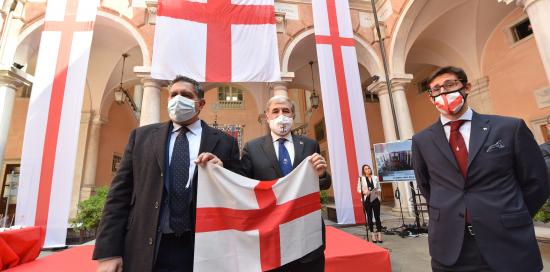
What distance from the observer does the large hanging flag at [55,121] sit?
17.0ft

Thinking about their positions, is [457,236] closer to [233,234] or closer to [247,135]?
[233,234]

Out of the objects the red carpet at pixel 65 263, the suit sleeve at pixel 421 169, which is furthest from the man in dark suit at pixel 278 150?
the red carpet at pixel 65 263

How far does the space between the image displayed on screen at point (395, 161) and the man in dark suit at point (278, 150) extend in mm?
5052

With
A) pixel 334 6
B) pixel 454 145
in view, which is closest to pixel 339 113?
pixel 334 6

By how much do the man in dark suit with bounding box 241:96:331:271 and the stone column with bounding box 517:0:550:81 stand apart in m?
6.24

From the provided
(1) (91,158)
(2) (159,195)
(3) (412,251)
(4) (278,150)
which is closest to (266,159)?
(4) (278,150)

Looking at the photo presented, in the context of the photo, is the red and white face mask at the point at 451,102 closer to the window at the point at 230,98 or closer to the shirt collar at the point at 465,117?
the shirt collar at the point at 465,117

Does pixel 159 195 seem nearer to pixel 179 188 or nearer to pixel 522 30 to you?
pixel 179 188

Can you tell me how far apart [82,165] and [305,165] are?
1219 cm

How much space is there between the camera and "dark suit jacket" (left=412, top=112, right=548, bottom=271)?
1481 mm

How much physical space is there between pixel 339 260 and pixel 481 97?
1154cm

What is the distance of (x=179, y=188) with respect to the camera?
158 cm

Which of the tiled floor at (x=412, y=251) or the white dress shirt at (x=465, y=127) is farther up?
the white dress shirt at (x=465, y=127)

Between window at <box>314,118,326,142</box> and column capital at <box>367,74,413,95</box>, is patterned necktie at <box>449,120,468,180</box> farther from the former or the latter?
window at <box>314,118,326,142</box>
